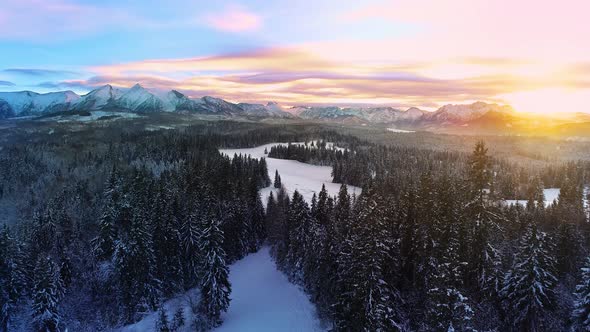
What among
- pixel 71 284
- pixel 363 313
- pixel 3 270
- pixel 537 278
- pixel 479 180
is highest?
pixel 479 180

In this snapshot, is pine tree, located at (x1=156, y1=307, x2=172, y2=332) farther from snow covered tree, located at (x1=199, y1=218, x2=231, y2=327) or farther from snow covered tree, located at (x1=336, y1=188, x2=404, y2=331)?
snow covered tree, located at (x1=336, y1=188, x2=404, y2=331)

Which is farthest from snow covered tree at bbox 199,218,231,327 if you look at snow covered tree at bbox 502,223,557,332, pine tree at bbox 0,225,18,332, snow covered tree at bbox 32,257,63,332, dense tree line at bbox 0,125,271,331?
snow covered tree at bbox 502,223,557,332

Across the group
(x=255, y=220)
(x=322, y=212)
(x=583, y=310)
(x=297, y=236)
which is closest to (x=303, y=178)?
(x=255, y=220)

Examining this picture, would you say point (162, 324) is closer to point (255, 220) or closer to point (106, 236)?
point (106, 236)

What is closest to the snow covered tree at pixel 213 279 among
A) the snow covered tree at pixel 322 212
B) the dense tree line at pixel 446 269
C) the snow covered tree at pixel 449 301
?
the dense tree line at pixel 446 269

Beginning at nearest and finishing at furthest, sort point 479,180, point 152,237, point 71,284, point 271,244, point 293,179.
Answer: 1. point 479,180
2. point 152,237
3. point 71,284
4. point 271,244
5. point 293,179

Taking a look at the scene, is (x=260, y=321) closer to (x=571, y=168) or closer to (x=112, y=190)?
(x=112, y=190)

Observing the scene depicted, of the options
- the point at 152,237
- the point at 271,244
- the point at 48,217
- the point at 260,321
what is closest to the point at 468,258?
the point at 260,321
